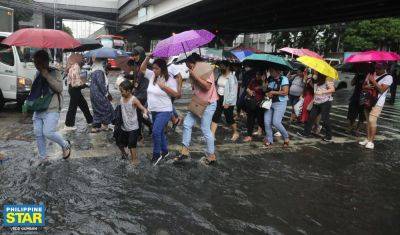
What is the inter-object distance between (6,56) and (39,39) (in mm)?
5247

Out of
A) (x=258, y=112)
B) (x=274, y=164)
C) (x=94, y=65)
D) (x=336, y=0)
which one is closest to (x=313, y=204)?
(x=274, y=164)

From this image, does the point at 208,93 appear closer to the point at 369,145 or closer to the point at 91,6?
the point at 369,145

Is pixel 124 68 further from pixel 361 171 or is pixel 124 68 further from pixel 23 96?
pixel 361 171

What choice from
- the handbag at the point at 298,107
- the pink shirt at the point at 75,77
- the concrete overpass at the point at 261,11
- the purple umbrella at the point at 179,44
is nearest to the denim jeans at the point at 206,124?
the purple umbrella at the point at 179,44

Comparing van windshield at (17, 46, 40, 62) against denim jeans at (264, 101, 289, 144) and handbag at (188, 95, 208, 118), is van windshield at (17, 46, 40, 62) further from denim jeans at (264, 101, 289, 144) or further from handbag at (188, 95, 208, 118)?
denim jeans at (264, 101, 289, 144)

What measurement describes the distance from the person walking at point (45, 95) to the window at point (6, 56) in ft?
15.3

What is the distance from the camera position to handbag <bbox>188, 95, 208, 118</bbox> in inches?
239

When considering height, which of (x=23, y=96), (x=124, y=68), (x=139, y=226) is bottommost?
(x=139, y=226)

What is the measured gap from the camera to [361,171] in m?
6.61

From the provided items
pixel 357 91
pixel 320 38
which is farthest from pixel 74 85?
pixel 320 38

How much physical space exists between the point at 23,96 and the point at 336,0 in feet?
48.6

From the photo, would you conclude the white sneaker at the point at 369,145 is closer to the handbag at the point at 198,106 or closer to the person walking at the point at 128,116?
the handbag at the point at 198,106

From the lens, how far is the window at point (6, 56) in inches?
381

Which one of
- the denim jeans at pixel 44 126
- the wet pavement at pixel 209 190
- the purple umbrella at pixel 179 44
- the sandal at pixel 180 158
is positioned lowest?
the wet pavement at pixel 209 190
